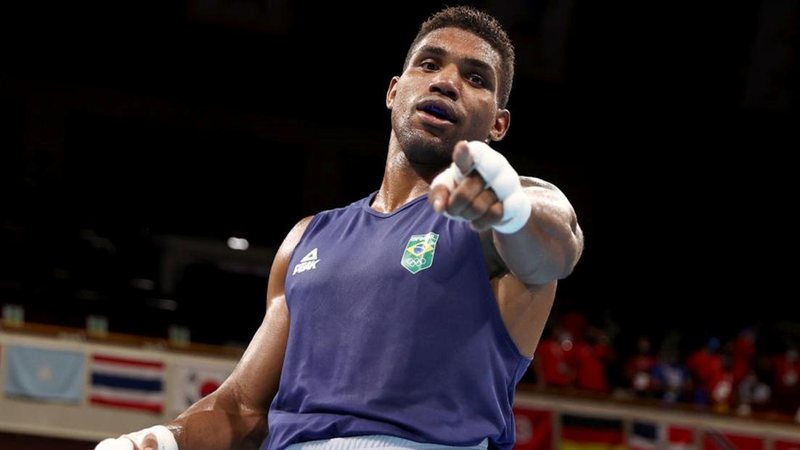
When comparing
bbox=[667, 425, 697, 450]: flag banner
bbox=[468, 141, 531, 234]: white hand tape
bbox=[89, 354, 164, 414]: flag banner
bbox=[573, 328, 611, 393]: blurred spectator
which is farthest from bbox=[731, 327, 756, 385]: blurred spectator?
bbox=[468, 141, 531, 234]: white hand tape

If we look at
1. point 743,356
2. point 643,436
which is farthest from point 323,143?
point 643,436

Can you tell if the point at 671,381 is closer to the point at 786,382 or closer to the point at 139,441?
the point at 786,382

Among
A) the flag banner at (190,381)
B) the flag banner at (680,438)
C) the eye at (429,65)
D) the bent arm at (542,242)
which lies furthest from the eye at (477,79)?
the flag banner at (680,438)

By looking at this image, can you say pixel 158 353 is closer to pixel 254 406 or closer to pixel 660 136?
pixel 254 406

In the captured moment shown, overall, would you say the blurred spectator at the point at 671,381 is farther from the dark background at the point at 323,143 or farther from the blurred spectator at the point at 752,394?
the dark background at the point at 323,143

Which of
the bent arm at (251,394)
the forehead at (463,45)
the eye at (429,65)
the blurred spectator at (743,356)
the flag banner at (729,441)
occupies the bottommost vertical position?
the blurred spectator at (743,356)

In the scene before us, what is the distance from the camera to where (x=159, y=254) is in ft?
50.4

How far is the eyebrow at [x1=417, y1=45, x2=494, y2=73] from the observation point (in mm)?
3102

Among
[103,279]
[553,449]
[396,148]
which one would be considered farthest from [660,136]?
[396,148]

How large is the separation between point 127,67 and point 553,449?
8.62 m

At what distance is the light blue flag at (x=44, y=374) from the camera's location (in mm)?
10070

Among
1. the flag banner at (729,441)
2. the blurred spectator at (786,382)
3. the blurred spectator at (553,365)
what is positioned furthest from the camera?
the blurred spectator at (786,382)

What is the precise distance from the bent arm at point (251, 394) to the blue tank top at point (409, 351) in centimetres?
24

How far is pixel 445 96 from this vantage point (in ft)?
10.00
